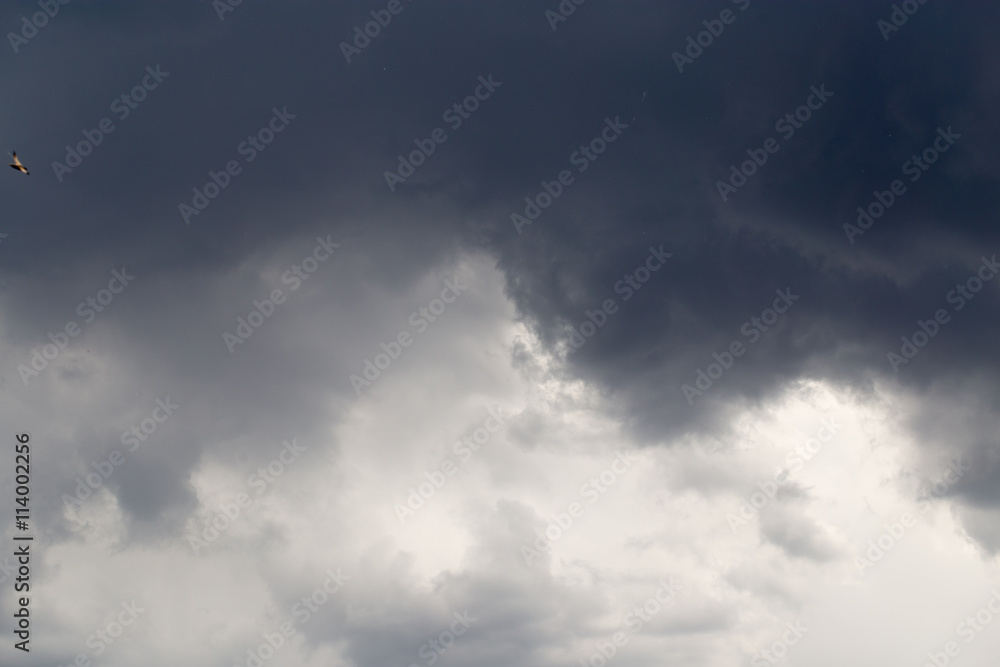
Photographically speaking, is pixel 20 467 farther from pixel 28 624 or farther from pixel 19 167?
pixel 19 167

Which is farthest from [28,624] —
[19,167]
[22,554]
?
[19,167]

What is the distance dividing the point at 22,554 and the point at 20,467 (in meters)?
14.6

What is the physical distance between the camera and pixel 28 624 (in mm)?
90062

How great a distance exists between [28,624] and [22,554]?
42.1ft

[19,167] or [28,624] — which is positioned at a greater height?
[19,167]

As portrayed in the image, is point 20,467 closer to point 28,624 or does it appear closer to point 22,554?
Result: point 22,554

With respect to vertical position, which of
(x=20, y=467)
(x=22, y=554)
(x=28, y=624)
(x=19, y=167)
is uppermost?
(x=19, y=167)

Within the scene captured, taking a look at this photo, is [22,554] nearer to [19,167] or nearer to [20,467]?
[20,467]

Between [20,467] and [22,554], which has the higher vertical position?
[20,467]

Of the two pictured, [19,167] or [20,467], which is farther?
[20,467]

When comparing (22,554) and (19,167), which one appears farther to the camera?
(22,554)

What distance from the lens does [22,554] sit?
8769 cm

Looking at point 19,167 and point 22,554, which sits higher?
point 19,167

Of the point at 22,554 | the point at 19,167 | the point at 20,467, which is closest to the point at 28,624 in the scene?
the point at 22,554
